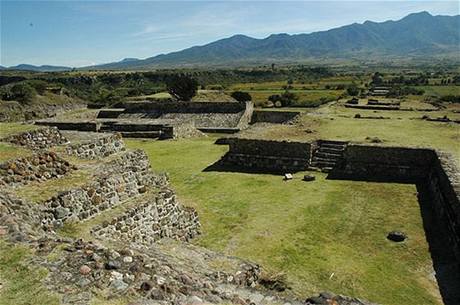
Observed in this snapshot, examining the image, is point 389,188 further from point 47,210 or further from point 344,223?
point 47,210

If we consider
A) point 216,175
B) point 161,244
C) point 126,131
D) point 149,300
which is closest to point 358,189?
point 216,175

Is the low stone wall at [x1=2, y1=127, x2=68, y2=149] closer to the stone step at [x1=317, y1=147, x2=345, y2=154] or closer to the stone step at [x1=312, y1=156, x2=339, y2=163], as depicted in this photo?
the stone step at [x1=312, y1=156, x2=339, y2=163]

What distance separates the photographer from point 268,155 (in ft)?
66.1

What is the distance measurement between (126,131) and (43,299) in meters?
26.1

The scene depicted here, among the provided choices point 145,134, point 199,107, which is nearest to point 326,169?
point 145,134

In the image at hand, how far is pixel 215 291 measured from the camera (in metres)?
6.56

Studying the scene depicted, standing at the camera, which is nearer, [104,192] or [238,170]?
[104,192]

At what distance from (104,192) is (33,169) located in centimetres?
184

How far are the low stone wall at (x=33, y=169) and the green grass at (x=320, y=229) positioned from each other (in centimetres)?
424

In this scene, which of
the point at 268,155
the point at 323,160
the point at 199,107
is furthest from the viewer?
the point at 199,107

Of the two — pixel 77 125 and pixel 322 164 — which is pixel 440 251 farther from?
pixel 77 125

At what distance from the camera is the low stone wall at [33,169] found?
9898 millimetres

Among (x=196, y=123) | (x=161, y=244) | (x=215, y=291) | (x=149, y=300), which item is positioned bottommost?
(x=196, y=123)

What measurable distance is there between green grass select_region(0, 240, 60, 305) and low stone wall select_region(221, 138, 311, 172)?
1433cm
